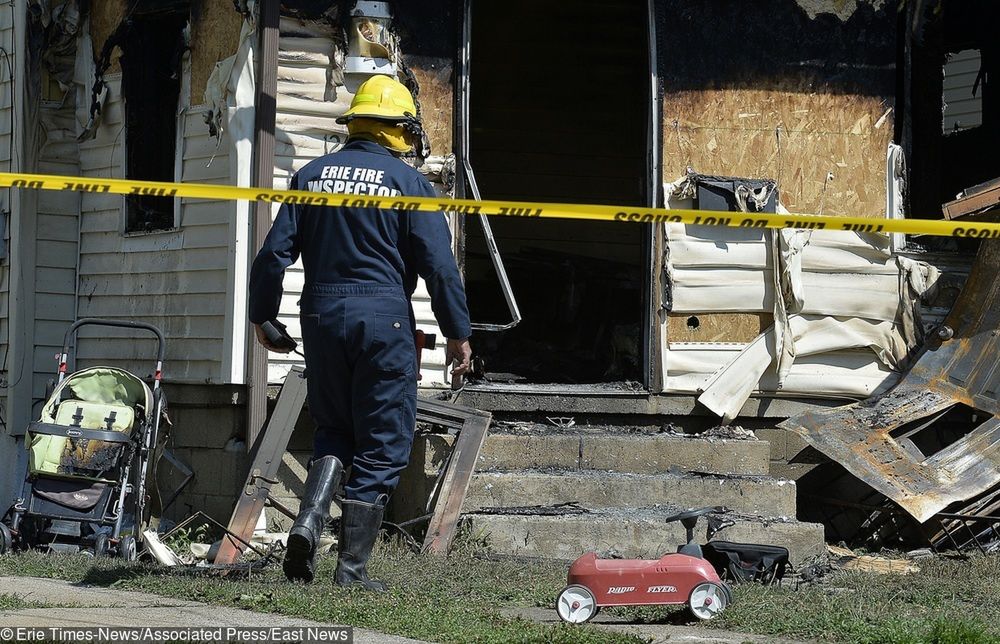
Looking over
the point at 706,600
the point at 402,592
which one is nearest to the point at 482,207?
the point at 402,592

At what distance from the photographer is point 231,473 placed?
30.0 ft

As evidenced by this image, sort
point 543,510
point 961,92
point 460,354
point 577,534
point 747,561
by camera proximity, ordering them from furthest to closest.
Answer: point 961,92, point 543,510, point 577,534, point 747,561, point 460,354

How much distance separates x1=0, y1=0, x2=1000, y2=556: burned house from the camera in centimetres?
882

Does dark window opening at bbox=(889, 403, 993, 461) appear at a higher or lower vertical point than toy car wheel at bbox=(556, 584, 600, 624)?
higher

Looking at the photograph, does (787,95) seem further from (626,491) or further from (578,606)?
(578,606)

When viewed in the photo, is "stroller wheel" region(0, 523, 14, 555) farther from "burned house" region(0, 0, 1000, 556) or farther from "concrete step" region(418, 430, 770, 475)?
"concrete step" region(418, 430, 770, 475)

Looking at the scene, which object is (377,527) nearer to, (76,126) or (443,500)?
(443,500)

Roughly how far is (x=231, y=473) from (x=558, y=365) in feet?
9.79

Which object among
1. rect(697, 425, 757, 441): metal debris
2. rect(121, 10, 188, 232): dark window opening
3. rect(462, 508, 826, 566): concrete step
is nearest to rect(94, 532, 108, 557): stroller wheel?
rect(462, 508, 826, 566): concrete step

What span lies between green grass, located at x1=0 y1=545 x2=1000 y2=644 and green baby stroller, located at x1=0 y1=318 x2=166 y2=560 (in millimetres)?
688

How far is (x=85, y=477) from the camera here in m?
8.13

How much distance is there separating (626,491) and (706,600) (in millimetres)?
3067

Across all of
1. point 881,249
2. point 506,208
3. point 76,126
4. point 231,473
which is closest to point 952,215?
point 881,249

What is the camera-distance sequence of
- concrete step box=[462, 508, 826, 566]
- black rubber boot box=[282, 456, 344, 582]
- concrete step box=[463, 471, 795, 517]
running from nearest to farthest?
black rubber boot box=[282, 456, 344, 582] < concrete step box=[462, 508, 826, 566] < concrete step box=[463, 471, 795, 517]
